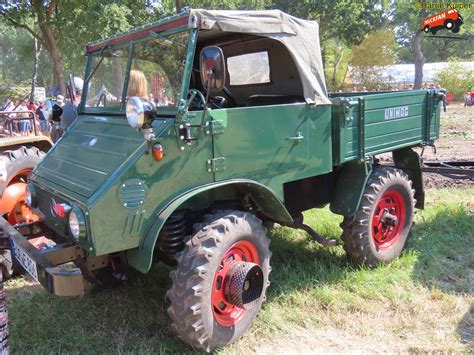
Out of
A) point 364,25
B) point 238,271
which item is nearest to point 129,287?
point 238,271

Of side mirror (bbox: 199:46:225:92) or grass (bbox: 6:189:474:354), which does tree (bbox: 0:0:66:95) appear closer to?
grass (bbox: 6:189:474:354)

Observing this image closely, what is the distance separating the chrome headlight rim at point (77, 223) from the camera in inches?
110

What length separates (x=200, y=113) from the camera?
10.1ft

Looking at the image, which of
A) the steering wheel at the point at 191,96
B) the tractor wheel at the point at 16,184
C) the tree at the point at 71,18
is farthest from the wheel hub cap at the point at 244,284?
the tree at the point at 71,18

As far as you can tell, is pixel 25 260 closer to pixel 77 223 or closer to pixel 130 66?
pixel 77 223

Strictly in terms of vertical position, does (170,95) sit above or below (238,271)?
above

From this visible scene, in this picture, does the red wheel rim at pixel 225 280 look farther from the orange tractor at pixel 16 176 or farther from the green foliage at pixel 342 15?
the green foliage at pixel 342 15

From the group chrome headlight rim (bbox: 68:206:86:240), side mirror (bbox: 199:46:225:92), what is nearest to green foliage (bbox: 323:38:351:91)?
side mirror (bbox: 199:46:225:92)

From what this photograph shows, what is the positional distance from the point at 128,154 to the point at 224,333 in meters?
1.41

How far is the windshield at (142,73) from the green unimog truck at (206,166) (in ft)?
0.04

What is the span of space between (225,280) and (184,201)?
64 centimetres

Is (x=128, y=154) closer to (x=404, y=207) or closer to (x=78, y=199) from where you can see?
(x=78, y=199)

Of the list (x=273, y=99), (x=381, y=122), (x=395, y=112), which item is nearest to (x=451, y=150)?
(x=395, y=112)

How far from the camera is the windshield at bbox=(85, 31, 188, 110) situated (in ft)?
10.9
